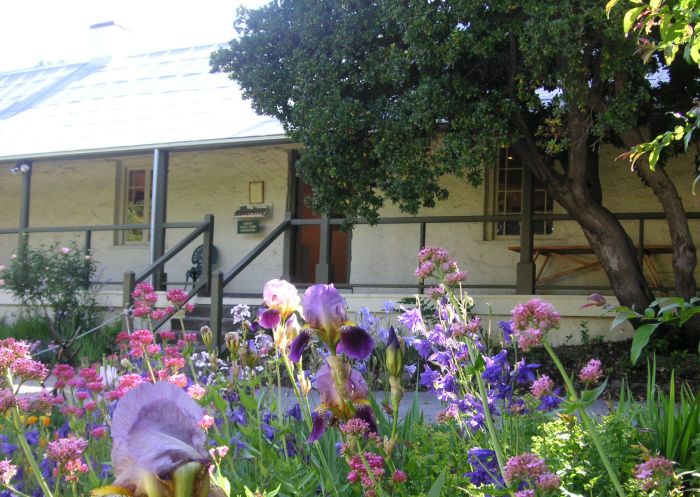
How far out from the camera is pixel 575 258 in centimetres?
1125

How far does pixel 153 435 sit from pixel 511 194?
11667 mm

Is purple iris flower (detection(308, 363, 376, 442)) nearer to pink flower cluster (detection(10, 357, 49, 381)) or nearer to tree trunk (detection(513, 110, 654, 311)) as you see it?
pink flower cluster (detection(10, 357, 49, 381))

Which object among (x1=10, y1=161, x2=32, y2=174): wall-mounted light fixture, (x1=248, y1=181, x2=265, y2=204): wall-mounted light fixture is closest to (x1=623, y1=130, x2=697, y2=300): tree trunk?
(x1=248, y1=181, x2=265, y2=204): wall-mounted light fixture

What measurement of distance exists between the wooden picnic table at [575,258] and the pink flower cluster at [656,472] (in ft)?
28.5

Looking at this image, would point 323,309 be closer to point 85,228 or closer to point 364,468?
point 364,468

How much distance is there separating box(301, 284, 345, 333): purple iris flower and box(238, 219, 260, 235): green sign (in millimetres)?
11820

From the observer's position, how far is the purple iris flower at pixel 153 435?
699mm

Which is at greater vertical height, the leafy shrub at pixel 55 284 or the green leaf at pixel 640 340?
the green leaf at pixel 640 340

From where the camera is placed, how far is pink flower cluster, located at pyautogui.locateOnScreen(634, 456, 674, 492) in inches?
65.9

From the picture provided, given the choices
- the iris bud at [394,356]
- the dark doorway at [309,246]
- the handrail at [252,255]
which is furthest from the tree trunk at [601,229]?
the iris bud at [394,356]

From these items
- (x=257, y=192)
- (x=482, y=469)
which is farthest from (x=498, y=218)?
(x=482, y=469)

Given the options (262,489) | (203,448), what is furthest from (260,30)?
(203,448)

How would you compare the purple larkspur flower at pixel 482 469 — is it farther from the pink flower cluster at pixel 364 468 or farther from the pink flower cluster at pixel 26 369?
the pink flower cluster at pixel 26 369

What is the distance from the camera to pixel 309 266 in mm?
13797
